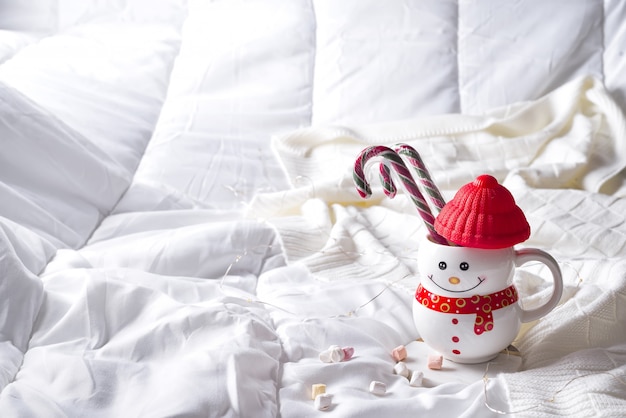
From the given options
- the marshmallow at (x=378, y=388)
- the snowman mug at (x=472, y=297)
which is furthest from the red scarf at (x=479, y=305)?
the marshmallow at (x=378, y=388)

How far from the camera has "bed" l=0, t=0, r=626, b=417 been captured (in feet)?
2.96

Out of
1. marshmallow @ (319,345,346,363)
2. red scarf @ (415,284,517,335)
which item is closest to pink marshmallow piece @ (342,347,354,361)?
marshmallow @ (319,345,346,363)

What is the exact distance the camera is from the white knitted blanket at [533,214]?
3.04ft

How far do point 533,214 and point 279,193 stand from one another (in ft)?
1.52

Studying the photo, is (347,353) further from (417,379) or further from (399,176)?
(399,176)

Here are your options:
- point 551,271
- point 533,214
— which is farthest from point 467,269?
point 533,214

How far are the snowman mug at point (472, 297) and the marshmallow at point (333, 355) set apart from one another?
0.34 ft

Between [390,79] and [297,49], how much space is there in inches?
10.2

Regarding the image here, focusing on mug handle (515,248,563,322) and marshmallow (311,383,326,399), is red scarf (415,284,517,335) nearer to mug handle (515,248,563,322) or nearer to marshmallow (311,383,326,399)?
mug handle (515,248,563,322)

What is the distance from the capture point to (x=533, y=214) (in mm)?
1368

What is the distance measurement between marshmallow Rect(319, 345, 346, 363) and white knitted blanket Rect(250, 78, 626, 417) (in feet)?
0.58

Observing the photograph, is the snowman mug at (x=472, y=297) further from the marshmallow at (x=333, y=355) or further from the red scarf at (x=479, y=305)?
the marshmallow at (x=333, y=355)

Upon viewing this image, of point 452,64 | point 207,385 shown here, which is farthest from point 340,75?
point 207,385

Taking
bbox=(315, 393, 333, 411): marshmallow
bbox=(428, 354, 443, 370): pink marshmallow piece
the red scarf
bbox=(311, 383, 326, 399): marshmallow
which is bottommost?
bbox=(428, 354, 443, 370): pink marshmallow piece
